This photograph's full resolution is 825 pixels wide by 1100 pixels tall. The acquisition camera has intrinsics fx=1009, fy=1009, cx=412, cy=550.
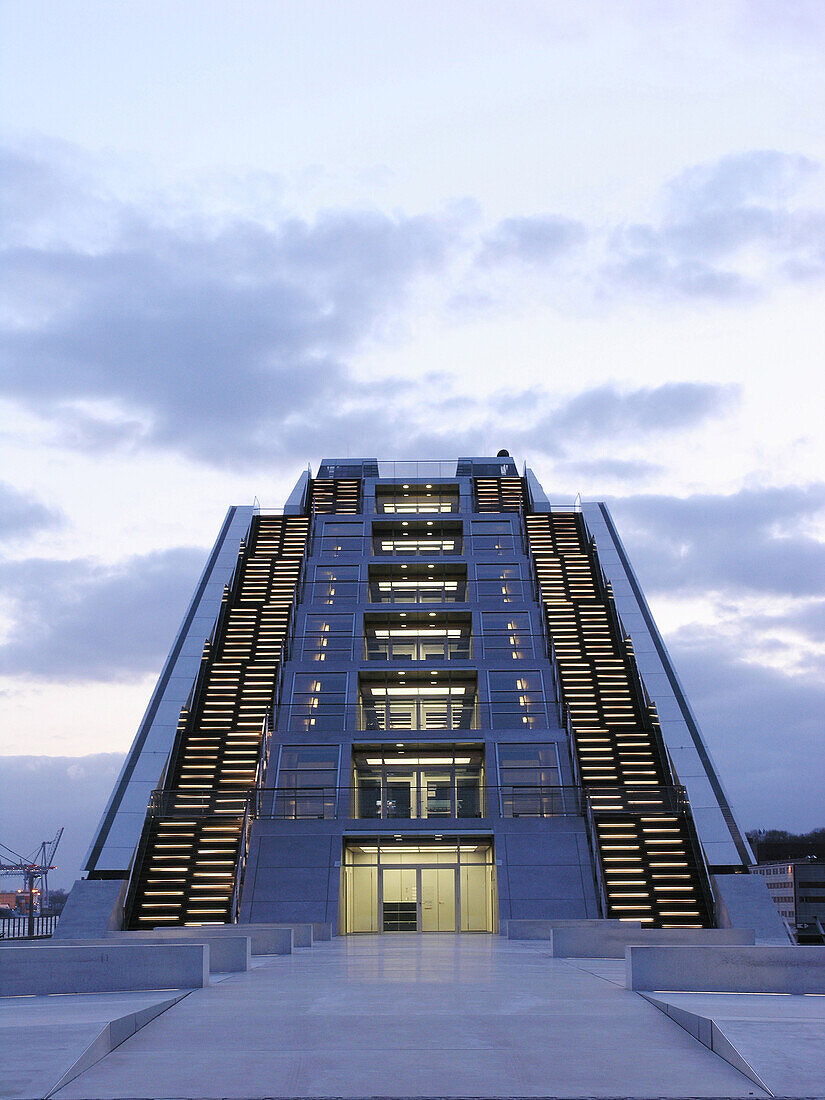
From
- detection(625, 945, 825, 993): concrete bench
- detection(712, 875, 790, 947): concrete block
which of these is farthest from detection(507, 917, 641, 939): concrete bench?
detection(625, 945, 825, 993): concrete bench

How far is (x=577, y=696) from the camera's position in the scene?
2995 centimetres

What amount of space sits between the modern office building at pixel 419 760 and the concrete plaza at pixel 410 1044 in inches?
485

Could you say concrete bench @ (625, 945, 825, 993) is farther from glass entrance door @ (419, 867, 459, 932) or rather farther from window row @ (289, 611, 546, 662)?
window row @ (289, 611, 546, 662)

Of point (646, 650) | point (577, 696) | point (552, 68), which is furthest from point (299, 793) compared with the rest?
point (552, 68)

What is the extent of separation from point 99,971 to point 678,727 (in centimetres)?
2001

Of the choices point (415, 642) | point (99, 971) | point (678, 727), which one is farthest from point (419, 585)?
point (99, 971)

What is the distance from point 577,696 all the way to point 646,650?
3.26 metres

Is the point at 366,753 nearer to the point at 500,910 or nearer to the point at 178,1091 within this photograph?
the point at 500,910

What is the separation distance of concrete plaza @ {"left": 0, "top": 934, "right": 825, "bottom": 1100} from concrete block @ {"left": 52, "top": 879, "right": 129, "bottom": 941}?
11.1 metres

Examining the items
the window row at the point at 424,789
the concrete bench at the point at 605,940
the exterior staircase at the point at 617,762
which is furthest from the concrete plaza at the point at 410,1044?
the window row at the point at 424,789

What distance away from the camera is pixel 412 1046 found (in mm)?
6707

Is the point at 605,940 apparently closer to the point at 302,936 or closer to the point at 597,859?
the point at 302,936

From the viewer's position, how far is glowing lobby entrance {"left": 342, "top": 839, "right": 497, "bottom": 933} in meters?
25.5

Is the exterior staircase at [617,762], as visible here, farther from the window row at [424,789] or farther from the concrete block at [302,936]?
the concrete block at [302,936]
